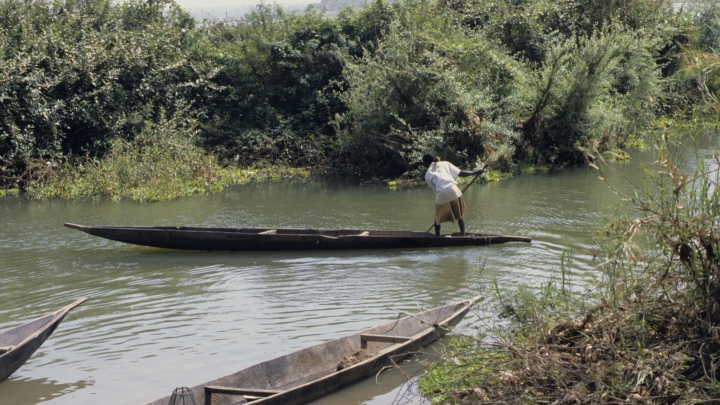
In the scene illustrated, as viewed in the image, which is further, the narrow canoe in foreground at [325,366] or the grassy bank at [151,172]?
the grassy bank at [151,172]

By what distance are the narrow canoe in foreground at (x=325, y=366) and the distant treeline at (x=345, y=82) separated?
10.9 metres

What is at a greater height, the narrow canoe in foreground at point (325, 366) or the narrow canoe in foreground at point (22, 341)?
the narrow canoe in foreground at point (22, 341)

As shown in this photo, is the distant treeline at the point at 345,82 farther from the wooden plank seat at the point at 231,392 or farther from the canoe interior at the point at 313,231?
the wooden plank seat at the point at 231,392

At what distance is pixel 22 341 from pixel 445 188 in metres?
5.87

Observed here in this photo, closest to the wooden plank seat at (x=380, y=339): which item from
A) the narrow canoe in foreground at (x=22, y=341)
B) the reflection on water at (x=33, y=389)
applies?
the reflection on water at (x=33, y=389)

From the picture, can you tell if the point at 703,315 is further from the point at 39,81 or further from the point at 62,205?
the point at 39,81

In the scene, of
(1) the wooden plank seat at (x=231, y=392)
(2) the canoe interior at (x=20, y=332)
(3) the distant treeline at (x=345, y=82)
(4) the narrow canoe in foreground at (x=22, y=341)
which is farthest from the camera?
(3) the distant treeline at (x=345, y=82)

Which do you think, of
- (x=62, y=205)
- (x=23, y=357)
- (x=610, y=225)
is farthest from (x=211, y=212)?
(x=610, y=225)

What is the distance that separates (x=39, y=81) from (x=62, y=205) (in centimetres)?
429

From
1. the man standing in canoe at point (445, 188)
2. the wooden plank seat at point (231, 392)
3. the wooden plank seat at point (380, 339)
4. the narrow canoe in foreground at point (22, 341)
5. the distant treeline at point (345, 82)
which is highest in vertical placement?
the distant treeline at point (345, 82)

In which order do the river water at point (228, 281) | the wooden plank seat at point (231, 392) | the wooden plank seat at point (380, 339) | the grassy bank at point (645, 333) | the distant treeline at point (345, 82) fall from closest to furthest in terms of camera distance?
the grassy bank at point (645, 333)
the wooden plank seat at point (231, 392)
the wooden plank seat at point (380, 339)
the river water at point (228, 281)
the distant treeline at point (345, 82)

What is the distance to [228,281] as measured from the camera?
9625mm

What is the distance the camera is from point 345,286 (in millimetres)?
9047

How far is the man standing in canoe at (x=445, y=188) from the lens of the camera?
10.2m
